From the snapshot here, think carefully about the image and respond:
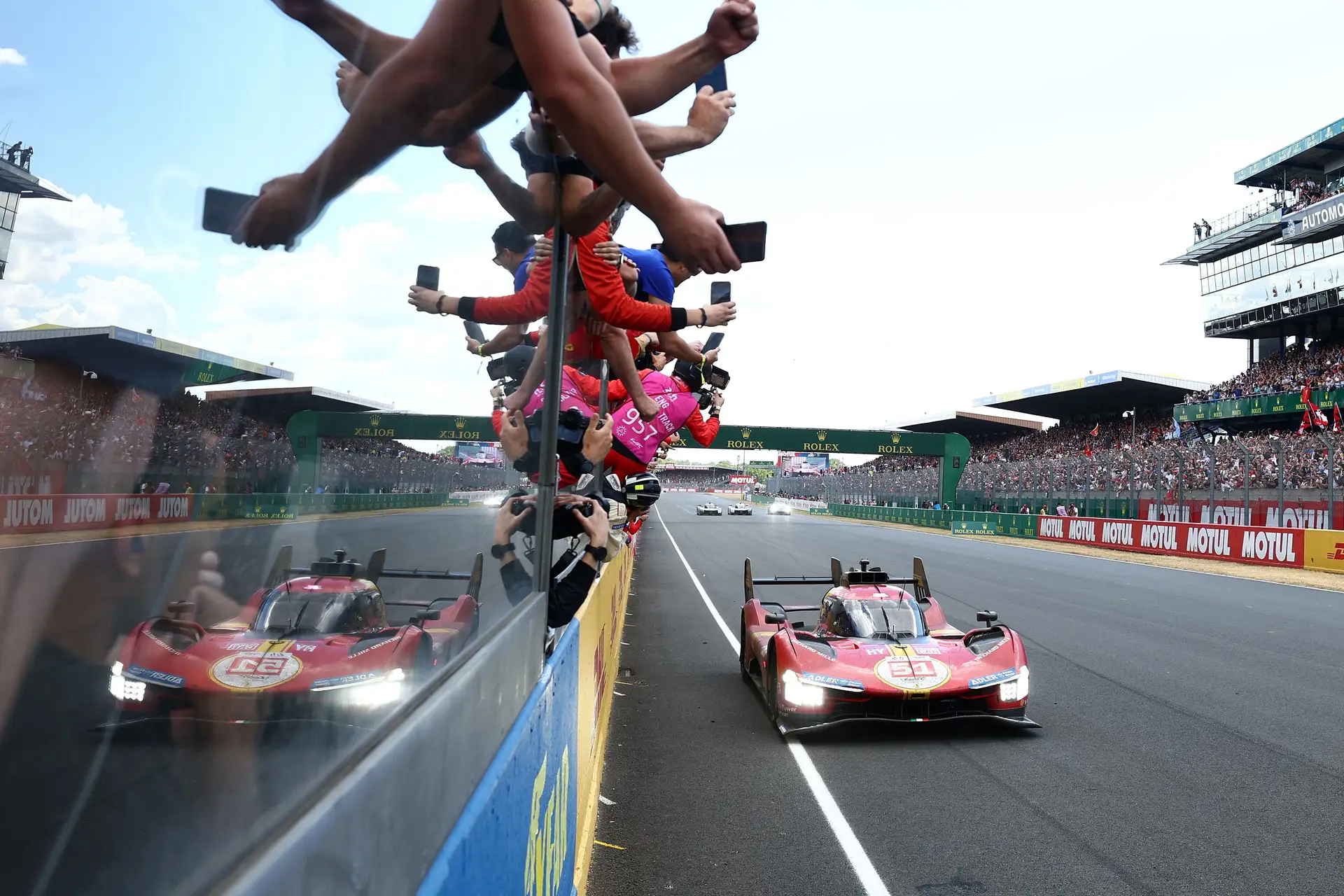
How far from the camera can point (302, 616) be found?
3.71ft

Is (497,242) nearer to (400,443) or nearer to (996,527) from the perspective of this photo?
(400,443)

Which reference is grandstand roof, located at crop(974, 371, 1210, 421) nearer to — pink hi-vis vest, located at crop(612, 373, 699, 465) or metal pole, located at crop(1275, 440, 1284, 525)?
metal pole, located at crop(1275, 440, 1284, 525)

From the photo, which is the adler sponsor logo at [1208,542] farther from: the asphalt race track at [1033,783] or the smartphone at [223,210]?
the smartphone at [223,210]

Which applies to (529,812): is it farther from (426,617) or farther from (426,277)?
(426,277)

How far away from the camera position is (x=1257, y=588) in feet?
52.6

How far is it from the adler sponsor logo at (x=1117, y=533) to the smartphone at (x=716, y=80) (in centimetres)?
2690

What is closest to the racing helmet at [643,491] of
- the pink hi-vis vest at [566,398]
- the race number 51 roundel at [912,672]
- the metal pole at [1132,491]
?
the pink hi-vis vest at [566,398]

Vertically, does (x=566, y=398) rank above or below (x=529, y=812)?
above

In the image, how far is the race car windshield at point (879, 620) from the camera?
7.22 metres

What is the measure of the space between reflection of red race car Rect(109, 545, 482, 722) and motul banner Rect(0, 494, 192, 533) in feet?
0.29

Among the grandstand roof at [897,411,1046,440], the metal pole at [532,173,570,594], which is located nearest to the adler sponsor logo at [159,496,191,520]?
the metal pole at [532,173,570,594]

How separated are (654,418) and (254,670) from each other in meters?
4.83

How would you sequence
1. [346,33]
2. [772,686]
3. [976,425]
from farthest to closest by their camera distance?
[976,425] < [772,686] < [346,33]

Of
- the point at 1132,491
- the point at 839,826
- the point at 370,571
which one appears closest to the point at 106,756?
the point at 370,571
